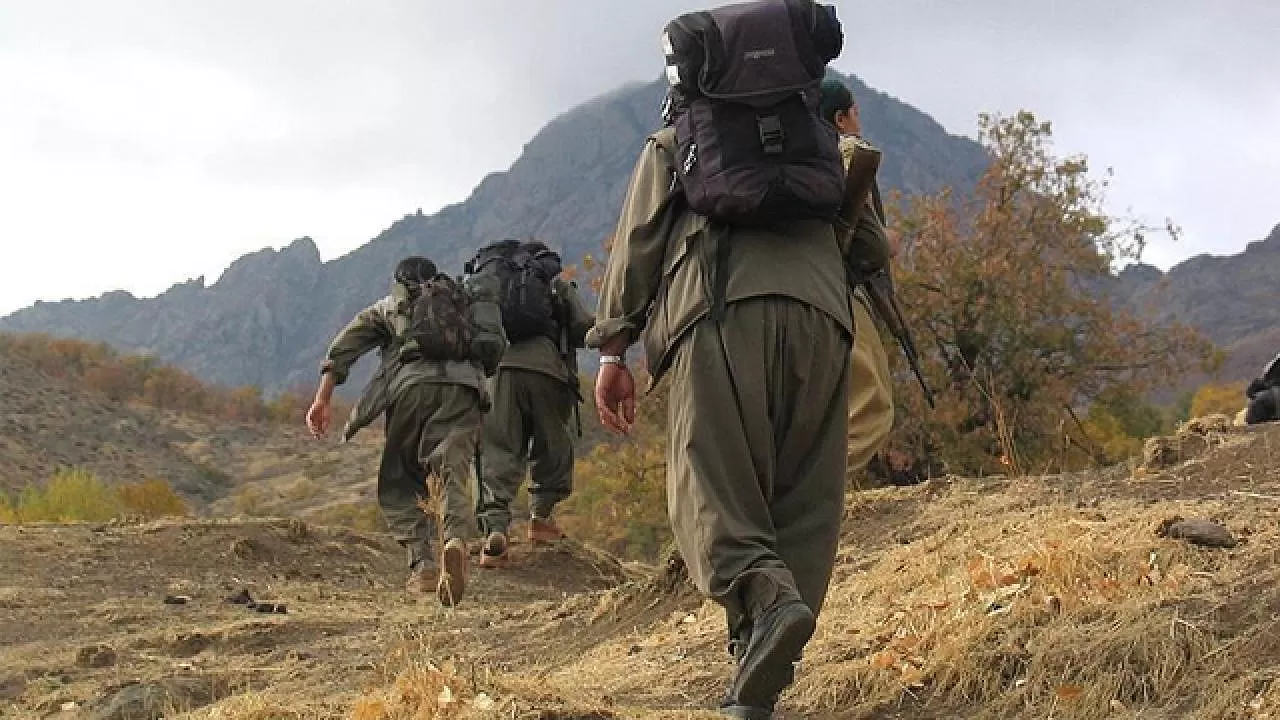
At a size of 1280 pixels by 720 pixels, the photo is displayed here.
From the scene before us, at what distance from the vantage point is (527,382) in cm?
923

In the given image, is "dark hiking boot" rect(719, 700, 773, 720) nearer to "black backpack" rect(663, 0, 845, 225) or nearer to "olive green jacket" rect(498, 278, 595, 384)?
"black backpack" rect(663, 0, 845, 225)

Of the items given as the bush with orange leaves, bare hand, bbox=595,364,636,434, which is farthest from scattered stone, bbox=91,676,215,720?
the bush with orange leaves

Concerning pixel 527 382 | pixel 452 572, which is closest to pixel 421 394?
pixel 452 572

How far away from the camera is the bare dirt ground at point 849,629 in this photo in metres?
3.21

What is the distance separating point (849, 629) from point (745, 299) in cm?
139

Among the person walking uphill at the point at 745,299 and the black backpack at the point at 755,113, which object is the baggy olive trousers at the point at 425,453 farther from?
the black backpack at the point at 755,113

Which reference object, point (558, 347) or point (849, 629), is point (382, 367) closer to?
point (558, 347)

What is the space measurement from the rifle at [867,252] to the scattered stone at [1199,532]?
847 millimetres

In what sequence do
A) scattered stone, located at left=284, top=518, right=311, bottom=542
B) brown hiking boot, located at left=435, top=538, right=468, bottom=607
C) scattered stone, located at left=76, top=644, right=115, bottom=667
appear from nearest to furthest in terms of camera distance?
scattered stone, located at left=76, top=644, right=115, bottom=667 < brown hiking boot, located at left=435, top=538, right=468, bottom=607 < scattered stone, located at left=284, top=518, right=311, bottom=542

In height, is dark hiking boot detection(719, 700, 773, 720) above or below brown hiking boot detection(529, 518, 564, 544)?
above

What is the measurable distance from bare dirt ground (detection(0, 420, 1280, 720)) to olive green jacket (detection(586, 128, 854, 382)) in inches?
39.1

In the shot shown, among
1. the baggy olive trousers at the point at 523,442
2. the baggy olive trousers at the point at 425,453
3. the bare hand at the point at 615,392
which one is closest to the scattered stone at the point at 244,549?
the baggy olive trousers at the point at 523,442

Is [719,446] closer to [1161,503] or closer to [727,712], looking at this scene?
[727,712]

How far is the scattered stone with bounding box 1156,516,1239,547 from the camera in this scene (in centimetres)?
398
